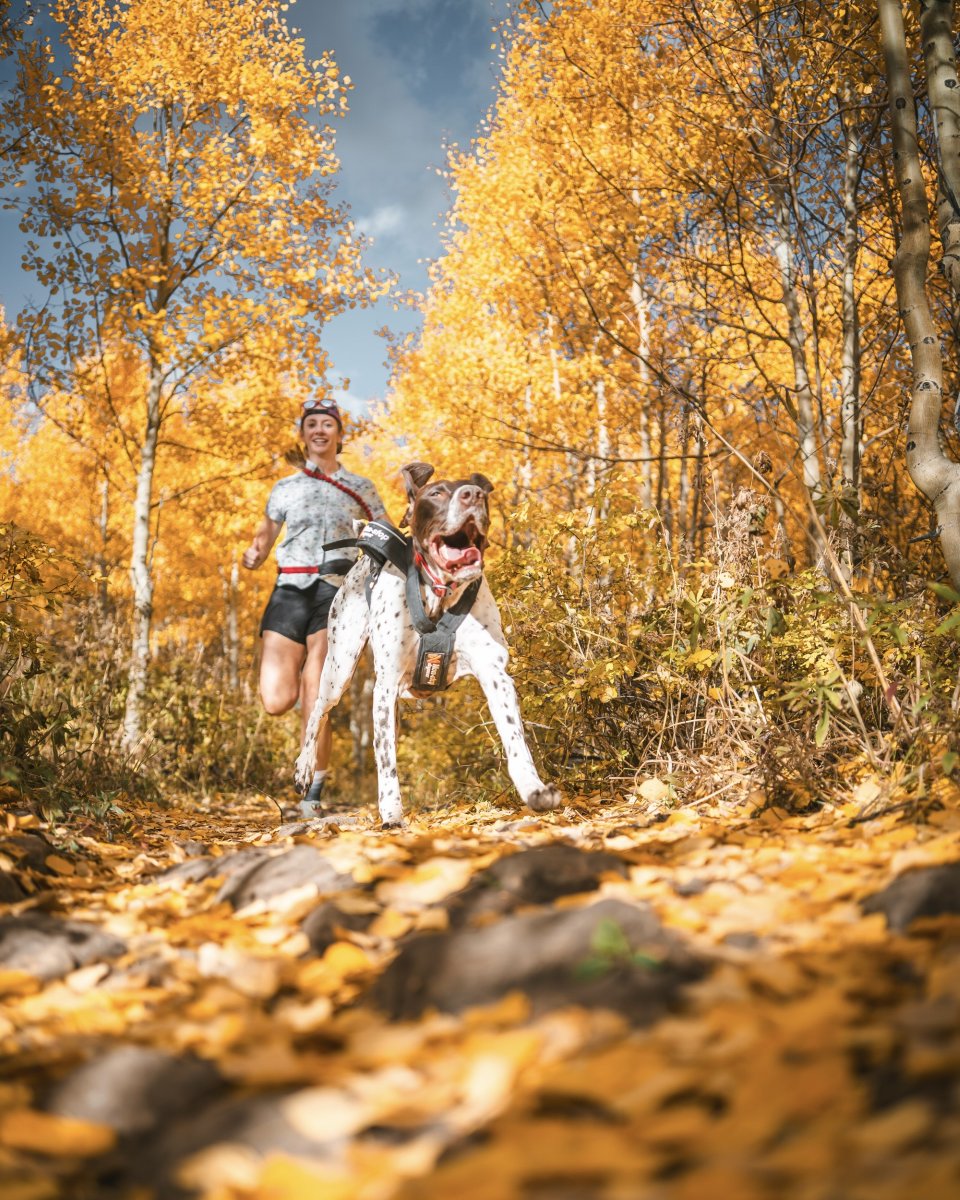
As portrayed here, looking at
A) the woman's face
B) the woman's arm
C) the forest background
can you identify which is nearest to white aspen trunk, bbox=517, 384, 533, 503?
the forest background

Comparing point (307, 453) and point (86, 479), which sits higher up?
point (86, 479)

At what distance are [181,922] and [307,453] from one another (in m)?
3.92

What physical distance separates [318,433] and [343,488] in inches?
14.7

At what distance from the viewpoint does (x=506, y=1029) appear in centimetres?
137

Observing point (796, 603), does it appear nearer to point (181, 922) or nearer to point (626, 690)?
point (626, 690)

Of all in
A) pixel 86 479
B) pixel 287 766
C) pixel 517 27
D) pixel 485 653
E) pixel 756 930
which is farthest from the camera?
pixel 86 479

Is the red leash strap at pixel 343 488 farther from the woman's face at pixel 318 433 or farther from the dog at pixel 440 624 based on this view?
the dog at pixel 440 624

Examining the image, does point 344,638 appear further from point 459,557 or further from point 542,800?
point 542,800

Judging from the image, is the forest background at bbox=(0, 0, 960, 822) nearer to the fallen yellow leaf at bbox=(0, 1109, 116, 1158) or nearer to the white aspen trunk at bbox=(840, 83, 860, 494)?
the white aspen trunk at bbox=(840, 83, 860, 494)

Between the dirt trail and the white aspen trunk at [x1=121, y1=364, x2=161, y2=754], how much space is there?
226 inches

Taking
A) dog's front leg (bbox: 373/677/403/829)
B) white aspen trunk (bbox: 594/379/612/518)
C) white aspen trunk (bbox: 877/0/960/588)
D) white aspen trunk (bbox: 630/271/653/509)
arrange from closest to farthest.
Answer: white aspen trunk (bbox: 877/0/960/588), dog's front leg (bbox: 373/677/403/829), white aspen trunk (bbox: 630/271/653/509), white aspen trunk (bbox: 594/379/612/518)

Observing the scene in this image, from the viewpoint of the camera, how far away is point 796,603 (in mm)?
4027

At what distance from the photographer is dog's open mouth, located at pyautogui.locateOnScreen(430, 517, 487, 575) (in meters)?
3.66

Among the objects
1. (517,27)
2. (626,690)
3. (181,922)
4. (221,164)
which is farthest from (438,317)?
(181,922)
